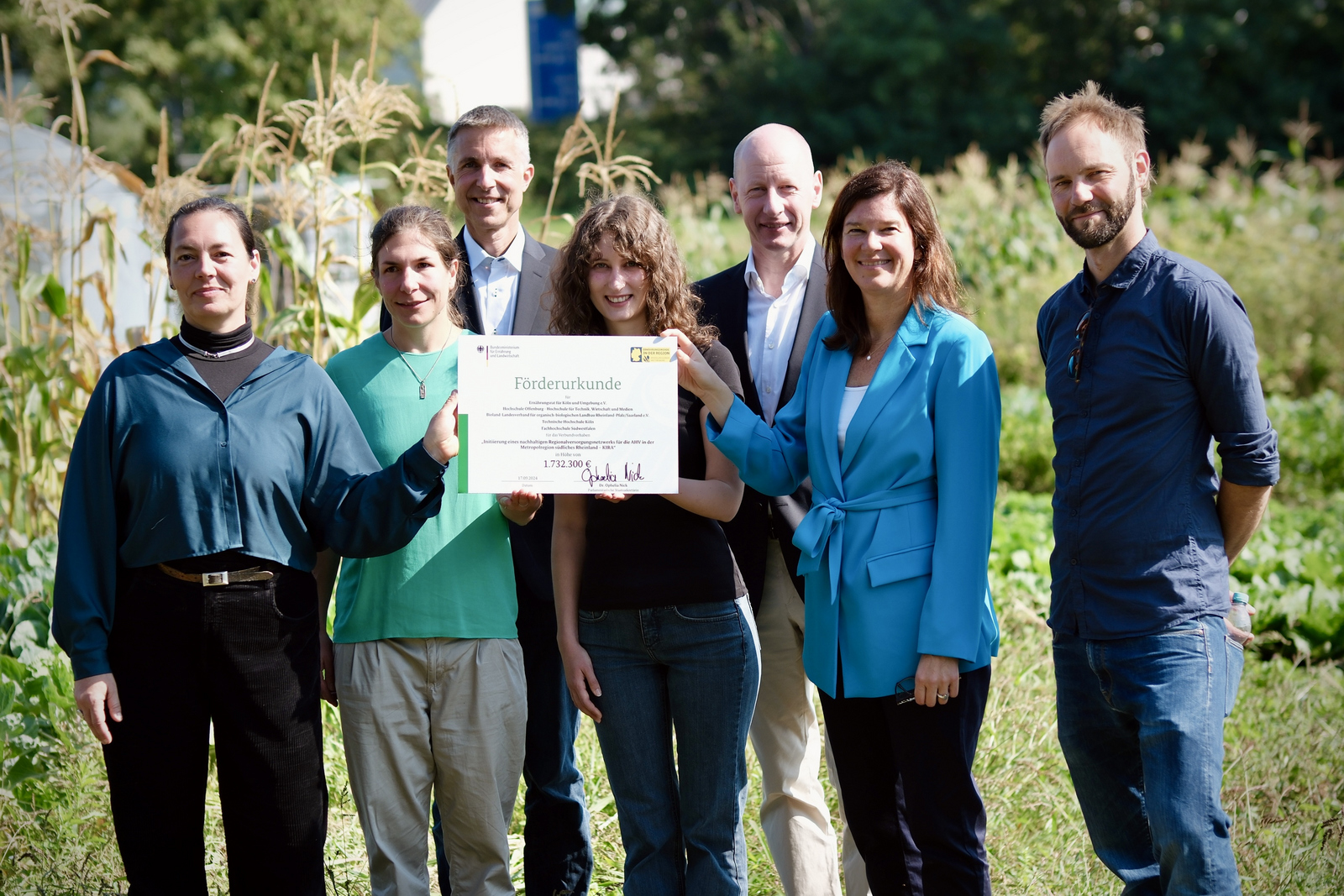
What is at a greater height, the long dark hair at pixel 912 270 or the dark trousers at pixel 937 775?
the long dark hair at pixel 912 270

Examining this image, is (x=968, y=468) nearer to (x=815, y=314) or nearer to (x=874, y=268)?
(x=874, y=268)

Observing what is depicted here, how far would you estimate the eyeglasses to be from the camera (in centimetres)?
266

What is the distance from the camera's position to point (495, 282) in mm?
3543

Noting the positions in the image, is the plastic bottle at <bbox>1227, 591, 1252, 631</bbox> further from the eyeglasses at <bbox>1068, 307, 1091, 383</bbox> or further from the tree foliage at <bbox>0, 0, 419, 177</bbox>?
the tree foliage at <bbox>0, 0, 419, 177</bbox>

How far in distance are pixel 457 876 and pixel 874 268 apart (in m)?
1.95

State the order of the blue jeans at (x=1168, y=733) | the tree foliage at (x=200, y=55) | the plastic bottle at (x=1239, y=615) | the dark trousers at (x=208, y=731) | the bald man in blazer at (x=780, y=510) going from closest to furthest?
the blue jeans at (x=1168, y=733) → the dark trousers at (x=208, y=731) → the plastic bottle at (x=1239, y=615) → the bald man in blazer at (x=780, y=510) → the tree foliage at (x=200, y=55)

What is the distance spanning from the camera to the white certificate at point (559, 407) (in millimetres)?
2742

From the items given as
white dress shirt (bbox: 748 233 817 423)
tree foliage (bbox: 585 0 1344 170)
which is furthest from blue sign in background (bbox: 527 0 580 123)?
white dress shirt (bbox: 748 233 817 423)

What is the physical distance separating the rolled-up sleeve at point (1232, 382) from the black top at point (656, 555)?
1.12 metres

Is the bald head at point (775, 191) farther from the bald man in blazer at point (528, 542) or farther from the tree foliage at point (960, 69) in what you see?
the tree foliage at point (960, 69)

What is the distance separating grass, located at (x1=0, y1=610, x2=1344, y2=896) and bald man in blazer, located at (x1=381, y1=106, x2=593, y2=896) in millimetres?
280

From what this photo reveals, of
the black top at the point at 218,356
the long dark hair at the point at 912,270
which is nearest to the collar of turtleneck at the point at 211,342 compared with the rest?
the black top at the point at 218,356

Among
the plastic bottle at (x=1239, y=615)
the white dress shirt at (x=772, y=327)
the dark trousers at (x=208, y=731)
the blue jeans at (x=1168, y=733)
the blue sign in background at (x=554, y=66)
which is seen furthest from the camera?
the blue sign in background at (x=554, y=66)

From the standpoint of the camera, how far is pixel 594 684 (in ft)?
9.12
